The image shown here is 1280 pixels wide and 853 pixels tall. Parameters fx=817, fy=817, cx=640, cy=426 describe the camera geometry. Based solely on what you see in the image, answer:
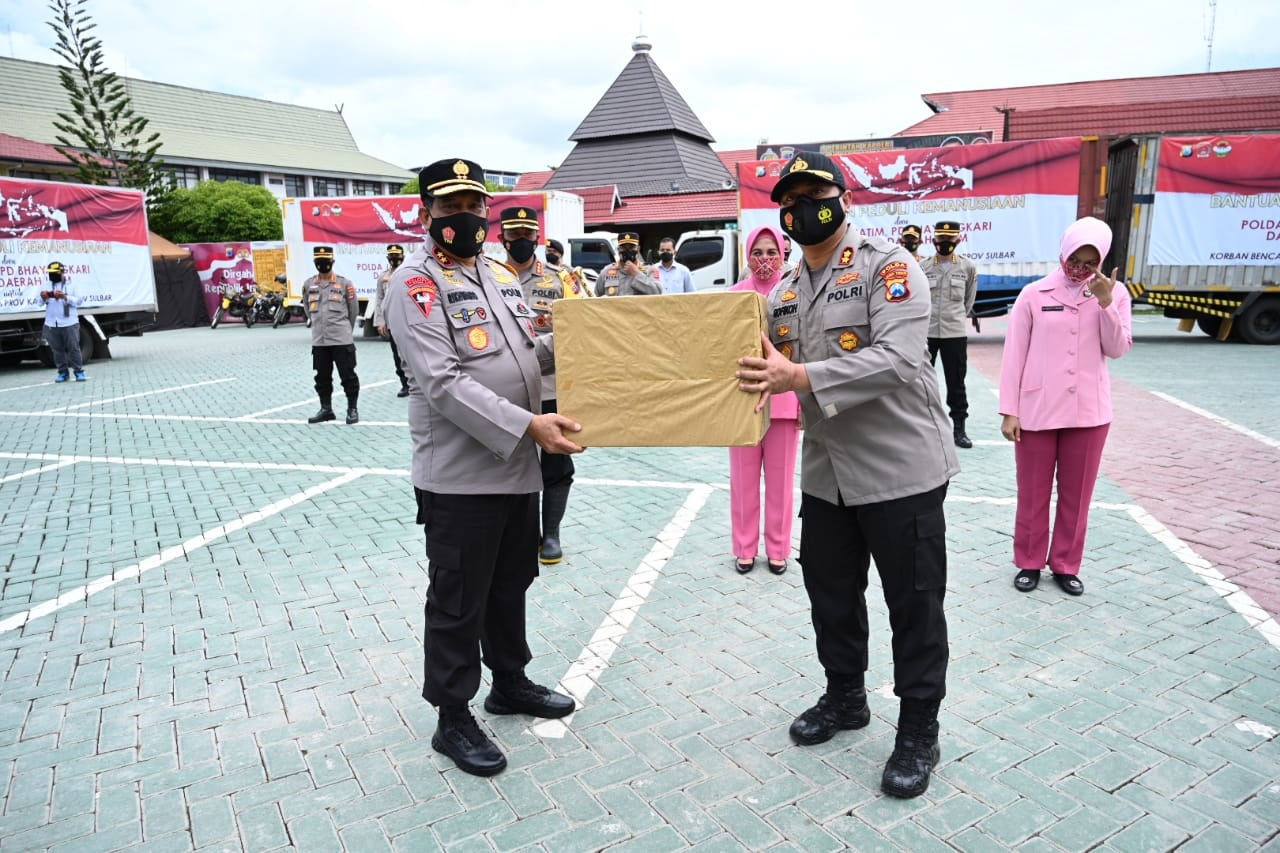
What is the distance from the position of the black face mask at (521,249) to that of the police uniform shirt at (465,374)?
2480 millimetres

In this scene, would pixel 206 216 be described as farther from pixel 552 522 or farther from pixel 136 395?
pixel 552 522

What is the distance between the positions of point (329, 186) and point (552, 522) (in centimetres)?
6532

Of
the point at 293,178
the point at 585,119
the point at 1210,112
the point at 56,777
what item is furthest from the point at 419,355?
the point at 293,178

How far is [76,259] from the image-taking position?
16688 mm

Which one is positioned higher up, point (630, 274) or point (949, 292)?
point (630, 274)

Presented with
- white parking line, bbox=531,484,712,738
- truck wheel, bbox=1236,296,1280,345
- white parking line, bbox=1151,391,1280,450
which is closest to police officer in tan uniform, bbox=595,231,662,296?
white parking line, bbox=531,484,712,738

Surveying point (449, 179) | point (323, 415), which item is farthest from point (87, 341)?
point (449, 179)

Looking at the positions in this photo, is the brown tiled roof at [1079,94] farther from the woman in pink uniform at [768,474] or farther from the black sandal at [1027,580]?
the black sandal at [1027,580]

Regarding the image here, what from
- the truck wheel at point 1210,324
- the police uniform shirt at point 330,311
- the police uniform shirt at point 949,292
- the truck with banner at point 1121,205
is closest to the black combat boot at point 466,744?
the police uniform shirt at point 949,292

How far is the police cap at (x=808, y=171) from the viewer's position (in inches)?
106

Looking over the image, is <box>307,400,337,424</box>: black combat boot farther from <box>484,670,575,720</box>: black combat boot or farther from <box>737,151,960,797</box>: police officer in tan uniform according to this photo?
<box>737,151,960,797</box>: police officer in tan uniform

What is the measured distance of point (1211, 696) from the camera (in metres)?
3.29

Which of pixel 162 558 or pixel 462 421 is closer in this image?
pixel 462 421

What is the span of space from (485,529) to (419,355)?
0.66 meters
